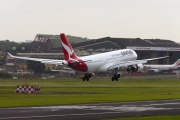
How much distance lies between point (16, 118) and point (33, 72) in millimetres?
150431

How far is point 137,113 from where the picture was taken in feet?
168

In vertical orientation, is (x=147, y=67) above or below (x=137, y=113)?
above

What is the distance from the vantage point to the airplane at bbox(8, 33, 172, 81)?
364 feet

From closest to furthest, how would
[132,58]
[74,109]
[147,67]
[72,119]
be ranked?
1. [72,119]
2. [74,109]
3. [132,58]
4. [147,67]

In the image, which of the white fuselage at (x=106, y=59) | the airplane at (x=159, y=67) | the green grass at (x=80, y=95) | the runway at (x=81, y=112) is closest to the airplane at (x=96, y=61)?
the white fuselage at (x=106, y=59)

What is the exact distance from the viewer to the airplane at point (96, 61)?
111062 millimetres

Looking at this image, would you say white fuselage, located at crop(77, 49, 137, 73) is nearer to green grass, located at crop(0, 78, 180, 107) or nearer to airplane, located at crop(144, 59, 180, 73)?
green grass, located at crop(0, 78, 180, 107)

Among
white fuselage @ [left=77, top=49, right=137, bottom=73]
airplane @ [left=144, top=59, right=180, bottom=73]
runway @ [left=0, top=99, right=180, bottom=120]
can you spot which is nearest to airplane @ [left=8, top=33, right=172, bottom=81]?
white fuselage @ [left=77, top=49, right=137, bottom=73]

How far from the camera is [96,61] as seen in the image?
4528 inches

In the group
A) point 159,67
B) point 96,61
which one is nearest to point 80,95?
point 96,61

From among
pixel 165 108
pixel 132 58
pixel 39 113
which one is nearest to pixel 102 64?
pixel 132 58

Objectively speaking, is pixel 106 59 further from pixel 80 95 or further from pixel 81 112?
pixel 81 112

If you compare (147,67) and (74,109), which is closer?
(74,109)

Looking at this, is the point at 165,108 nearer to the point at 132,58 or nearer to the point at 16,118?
the point at 16,118
